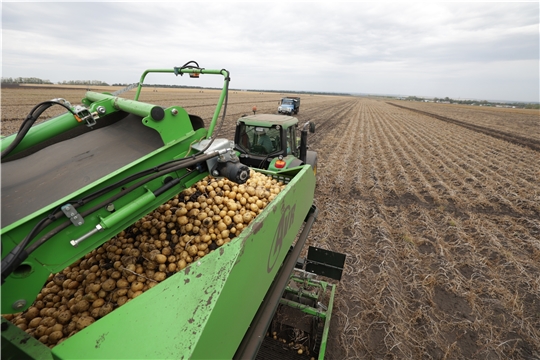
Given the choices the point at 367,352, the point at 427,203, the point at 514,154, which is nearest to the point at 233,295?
the point at 367,352

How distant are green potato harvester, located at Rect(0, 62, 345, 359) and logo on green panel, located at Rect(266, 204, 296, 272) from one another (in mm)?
11

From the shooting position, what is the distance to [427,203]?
25.7 ft

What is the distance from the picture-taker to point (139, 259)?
2.30 metres

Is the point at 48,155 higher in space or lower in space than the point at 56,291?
higher

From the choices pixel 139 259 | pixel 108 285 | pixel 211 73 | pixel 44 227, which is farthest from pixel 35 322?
pixel 211 73

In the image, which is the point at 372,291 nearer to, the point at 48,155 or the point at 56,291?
the point at 56,291

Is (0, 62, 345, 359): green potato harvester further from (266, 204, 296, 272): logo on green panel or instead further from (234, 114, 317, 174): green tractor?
(234, 114, 317, 174): green tractor

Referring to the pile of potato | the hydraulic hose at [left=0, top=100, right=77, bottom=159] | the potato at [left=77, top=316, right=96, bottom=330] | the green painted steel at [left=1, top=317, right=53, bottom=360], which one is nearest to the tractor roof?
the pile of potato

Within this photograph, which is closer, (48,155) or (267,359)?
(48,155)

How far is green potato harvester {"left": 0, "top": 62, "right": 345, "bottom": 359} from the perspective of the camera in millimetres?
1353

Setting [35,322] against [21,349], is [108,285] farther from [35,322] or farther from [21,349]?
[21,349]

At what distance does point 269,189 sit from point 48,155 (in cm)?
216

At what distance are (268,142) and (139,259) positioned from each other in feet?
13.4

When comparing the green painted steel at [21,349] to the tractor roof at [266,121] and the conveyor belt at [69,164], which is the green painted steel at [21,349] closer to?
the conveyor belt at [69,164]
